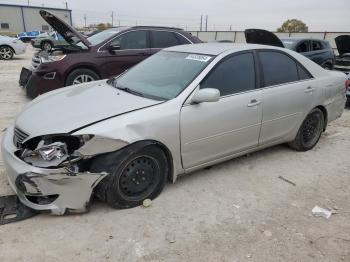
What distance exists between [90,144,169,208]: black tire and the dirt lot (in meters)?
0.13

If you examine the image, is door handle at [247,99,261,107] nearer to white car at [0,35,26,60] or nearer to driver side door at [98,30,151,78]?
driver side door at [98,30,151,78]

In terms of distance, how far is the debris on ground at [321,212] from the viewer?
3.50m

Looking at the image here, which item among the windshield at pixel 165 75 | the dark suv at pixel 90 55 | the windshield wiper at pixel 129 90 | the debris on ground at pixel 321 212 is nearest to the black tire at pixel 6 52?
the dark suv at pixel 90 55

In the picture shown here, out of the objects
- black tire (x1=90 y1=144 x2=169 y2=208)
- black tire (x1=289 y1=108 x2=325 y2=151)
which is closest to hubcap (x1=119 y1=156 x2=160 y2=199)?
black tire (x1=90 y1=144 x2=169 y2=208)

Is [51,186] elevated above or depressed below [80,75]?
below

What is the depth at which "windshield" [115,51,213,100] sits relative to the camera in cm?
376

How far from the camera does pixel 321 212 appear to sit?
3545 millimetres

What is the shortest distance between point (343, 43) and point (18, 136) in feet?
35.7

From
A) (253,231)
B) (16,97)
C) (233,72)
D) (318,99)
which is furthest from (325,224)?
(16,97)

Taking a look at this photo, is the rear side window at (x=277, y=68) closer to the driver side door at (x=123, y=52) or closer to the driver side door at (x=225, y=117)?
the driver side door at (x=225, y=117)

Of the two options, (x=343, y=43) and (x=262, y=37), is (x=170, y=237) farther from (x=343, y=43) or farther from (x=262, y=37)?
(x=343, y=43)

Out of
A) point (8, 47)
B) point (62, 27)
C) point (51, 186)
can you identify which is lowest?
point (8, 47)

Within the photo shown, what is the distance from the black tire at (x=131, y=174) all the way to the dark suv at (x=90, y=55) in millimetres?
4391

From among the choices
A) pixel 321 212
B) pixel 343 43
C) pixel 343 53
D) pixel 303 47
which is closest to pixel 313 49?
pixel 303 47
